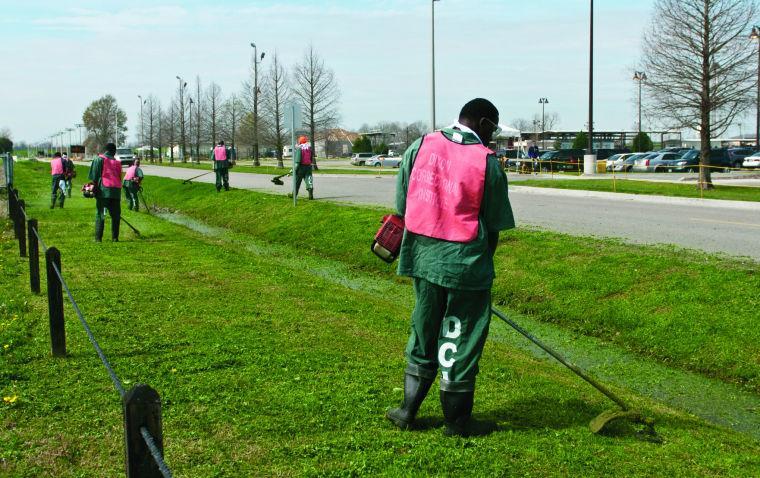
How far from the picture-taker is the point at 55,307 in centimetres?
633

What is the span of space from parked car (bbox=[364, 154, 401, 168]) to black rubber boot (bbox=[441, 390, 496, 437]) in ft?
189

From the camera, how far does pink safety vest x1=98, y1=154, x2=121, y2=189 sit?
1459 cm

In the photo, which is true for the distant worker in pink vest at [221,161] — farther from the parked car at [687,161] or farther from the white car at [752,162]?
the white car at [752,162]

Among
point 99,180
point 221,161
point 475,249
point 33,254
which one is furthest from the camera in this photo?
point 221,161

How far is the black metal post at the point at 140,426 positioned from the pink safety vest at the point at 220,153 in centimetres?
2336

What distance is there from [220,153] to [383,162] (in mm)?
41167

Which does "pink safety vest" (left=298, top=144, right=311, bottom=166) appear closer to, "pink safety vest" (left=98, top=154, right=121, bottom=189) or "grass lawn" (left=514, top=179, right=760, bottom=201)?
"pink safety vest" (left=98, top=154, right=121, bottom=189)

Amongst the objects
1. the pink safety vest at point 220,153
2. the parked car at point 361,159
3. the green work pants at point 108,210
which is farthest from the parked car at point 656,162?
the green work pants at point 108,210

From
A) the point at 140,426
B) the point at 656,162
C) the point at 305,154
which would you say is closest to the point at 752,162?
the point at 656,162

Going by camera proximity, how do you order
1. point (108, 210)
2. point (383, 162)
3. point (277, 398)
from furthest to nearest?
point (383, 162) < point (108, 210) < point (277, 398)

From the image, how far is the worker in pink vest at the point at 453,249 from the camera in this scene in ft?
14.5

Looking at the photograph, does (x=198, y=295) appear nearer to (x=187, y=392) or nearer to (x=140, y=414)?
(x=187, y=392)

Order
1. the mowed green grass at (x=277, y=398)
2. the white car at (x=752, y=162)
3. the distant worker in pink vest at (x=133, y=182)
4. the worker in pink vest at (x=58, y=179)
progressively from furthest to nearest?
the white car at (x=752, y=162) → the worker in pink vest at (x=58, y=179) → the distant worker in pink vest at (x=133, y=182) → the mowed green grass at (x=277, y=398)

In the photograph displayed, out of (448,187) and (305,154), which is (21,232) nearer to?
(305,154)
